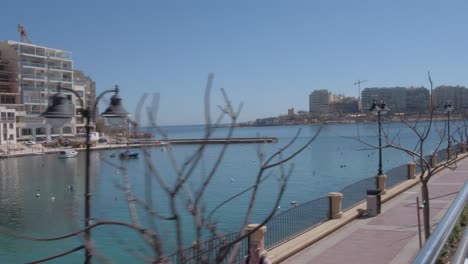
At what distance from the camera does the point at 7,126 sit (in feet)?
323

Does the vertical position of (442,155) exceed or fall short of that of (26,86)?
it falls short

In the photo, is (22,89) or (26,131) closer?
(22,89)

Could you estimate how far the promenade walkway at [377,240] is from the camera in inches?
516

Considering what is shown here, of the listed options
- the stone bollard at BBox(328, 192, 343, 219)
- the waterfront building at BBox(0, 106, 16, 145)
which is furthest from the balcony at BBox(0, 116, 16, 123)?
the stone bollard at BBox(328, 192, 343, 219)

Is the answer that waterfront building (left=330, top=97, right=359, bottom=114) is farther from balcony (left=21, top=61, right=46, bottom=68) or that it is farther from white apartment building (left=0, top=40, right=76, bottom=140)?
balcony (left=21, top=61, right=46, bottom=68)

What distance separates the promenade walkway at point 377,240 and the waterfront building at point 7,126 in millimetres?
90800

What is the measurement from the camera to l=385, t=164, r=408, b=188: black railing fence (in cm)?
2688

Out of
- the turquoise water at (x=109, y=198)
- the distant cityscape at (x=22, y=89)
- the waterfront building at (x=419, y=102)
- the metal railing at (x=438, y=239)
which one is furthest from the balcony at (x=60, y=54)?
the metal railing at (x=438, y=239)

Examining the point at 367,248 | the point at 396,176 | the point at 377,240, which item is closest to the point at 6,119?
the point at 396,176

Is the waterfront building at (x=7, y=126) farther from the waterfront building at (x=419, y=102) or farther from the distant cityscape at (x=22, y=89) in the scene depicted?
the waterfront building at (x=419, y=102)

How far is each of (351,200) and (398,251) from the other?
8841mm

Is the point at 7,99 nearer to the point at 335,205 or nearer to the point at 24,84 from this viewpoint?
the point at 24,84

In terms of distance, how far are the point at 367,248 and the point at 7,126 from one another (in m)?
97.0

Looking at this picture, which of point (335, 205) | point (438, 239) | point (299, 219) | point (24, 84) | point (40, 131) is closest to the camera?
point (438, 239)
